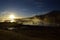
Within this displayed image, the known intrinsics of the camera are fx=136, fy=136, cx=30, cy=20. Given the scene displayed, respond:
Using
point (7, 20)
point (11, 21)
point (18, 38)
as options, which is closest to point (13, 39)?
point (18, 38)

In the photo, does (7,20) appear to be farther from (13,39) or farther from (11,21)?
(13,39)

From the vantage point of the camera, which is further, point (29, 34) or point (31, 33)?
point (31, 33)

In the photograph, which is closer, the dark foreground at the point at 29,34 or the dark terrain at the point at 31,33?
the dark foreground at the point at 29,34

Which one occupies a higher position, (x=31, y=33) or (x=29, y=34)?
(x=31, y=33)

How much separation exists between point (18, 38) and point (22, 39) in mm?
850

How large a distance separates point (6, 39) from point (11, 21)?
4018 centimetres

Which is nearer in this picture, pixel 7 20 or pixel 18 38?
pixel 18 38

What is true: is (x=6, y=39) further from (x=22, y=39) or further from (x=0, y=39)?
(x=22, y=39)

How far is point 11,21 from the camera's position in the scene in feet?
209

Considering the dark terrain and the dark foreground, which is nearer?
the dark foreground

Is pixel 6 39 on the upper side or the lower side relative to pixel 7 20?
lower

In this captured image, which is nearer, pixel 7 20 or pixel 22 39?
pixel 22 39

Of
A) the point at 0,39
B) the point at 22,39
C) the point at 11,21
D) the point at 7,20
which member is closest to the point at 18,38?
the point at 22,39

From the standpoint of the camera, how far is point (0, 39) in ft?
77.0
